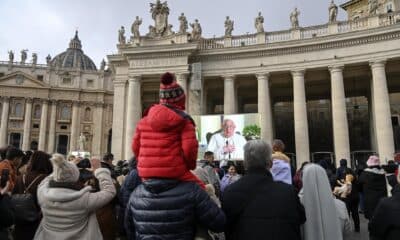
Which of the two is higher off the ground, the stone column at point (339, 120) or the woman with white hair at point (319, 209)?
the stone column at point (339, 120)

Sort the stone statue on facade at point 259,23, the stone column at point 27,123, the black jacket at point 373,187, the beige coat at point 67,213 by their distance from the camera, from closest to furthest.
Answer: the beige coat at point 67,213 → the black jacket at point 373,187 → the stone statue on facade at point 259,23 → the stone column at point 27,123

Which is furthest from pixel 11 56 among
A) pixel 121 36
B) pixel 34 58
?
pixel 121 36

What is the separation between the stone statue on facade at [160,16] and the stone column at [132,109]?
4730 millimetres

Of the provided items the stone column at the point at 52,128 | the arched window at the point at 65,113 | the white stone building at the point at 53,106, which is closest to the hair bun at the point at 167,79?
the white stone building at the point at 53,106

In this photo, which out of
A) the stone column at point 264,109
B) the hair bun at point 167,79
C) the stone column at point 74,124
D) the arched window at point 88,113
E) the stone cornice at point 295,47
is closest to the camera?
the hair bun at point 167,79

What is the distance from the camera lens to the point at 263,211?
306cm

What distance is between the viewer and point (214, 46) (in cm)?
2756

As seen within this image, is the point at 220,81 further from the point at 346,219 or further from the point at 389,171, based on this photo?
the point at 346,219

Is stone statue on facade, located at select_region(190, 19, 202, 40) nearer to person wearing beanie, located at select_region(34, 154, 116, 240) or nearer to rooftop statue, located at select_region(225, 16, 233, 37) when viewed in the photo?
rooftop statue, located at select_region(225, 16, 233, 37)

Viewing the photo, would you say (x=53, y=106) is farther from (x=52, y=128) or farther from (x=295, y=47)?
(x=295, y=47)

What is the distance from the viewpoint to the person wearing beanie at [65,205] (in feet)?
12.8

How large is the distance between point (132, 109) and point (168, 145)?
77.0ft

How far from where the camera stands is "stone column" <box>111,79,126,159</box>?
26.8 metres

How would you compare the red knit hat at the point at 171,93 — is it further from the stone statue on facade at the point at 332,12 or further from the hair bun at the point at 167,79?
the stone statue on facade at the point at 332,12
